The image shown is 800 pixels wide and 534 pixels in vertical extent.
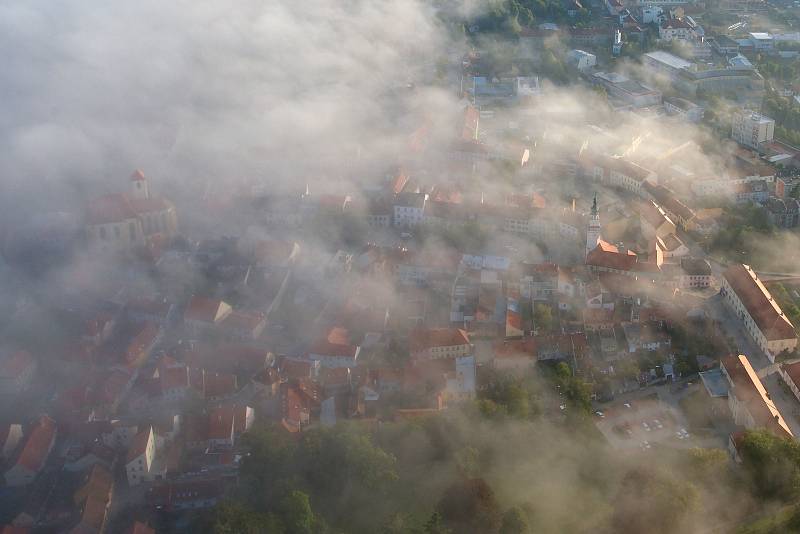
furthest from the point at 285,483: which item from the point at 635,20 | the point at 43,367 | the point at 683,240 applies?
the point at 635,20

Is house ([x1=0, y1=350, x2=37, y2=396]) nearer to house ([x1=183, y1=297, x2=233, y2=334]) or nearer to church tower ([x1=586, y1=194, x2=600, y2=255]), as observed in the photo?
house ([x1=183, y1=297, x2=233, y2=334])

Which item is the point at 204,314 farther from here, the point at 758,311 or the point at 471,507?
the point at 758,311

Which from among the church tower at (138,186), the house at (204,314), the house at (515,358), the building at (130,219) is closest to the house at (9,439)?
the house at (204,314)

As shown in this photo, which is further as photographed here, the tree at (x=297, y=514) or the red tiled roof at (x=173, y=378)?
the red tiled roof at (x=173, y=378)

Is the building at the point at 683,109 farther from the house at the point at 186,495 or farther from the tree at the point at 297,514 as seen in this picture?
the house at the point at 186,495

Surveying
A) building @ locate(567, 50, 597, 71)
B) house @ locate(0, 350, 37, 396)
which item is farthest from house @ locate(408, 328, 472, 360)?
building @ locate(567, 50, 597, 71)

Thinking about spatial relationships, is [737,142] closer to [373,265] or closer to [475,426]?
[373,265]
